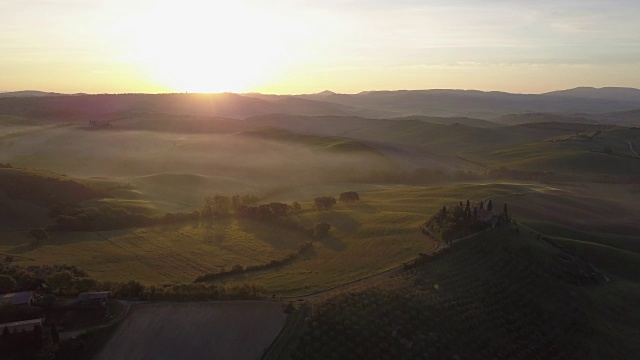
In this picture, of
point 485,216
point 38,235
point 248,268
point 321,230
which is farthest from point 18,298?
point 485,216

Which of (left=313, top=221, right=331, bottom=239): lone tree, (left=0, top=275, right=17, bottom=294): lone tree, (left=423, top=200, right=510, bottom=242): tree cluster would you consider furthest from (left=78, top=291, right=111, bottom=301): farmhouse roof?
(left=423, top=200, right=510, bottom=242): tree cluster

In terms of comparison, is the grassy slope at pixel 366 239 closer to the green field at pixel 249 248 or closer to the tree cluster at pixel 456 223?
the green field at pixel 249 248

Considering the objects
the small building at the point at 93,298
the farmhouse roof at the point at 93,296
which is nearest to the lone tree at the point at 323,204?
the farmhouse roof at the point at 93,296

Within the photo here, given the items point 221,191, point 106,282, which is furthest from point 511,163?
point 106,282

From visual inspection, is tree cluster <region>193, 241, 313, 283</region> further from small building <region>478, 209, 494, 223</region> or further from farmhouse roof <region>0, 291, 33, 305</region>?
small building <region>478, 209, 494, 223</region>

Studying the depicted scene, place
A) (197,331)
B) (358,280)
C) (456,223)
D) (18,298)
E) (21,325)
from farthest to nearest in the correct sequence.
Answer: (456,223) < (358,280) < (18,298) < (197,331) < (21,325)

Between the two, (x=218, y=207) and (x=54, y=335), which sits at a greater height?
(x=54, y=335)

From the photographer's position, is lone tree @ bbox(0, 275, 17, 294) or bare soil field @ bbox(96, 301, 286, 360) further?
lone tree @ bbox(0, 275, 17, 294)

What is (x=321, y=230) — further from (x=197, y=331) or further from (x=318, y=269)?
(x=197, y=331)
